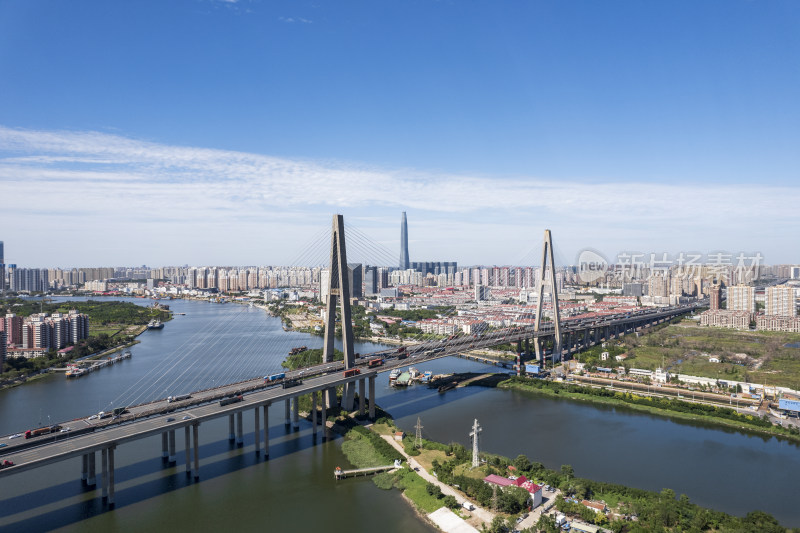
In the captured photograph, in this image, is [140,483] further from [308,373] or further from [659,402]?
[659,402]

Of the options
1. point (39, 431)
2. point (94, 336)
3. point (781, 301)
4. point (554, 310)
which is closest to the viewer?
point (39, 431)

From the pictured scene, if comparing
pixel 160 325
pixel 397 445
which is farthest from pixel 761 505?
pixel 160 325

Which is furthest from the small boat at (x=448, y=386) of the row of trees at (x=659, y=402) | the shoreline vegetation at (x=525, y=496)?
the shoreline vegetation at (x=525, y=496)

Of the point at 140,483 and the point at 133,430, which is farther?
the point at 140,483

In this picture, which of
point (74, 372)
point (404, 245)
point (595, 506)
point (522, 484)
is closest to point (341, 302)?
point (522, 484)

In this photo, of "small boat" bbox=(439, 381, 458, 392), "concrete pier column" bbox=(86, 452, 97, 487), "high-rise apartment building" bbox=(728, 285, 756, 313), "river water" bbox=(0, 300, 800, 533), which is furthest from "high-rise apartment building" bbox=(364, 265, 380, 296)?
"concrete pier column" bbox=(86, 452, 97, 487)

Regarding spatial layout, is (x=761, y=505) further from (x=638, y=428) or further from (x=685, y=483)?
(x=638, y=428)
